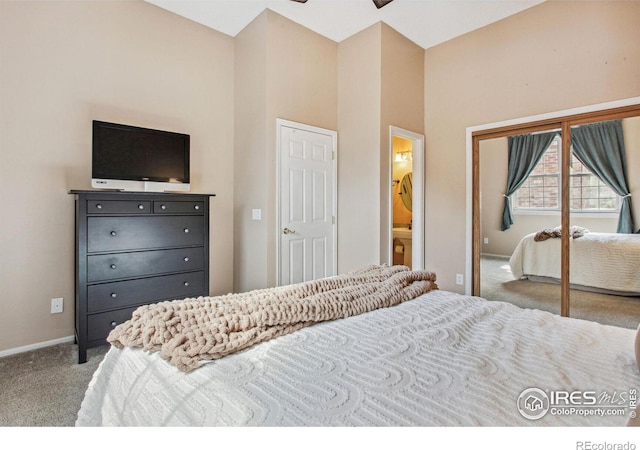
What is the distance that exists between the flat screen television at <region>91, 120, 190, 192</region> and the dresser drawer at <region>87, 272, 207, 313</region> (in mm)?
795

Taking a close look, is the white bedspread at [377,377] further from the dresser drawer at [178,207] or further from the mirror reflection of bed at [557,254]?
the mirror reflection of bed at [557,254]

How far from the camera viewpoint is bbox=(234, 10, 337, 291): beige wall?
10.3 feet

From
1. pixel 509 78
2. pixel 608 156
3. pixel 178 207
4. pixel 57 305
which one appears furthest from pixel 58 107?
pixel 608 156

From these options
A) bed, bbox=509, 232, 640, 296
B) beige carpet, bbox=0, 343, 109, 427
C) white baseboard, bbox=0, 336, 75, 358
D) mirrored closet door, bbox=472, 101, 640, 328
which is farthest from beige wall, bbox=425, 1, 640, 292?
white baseboard, bbox=0, 336, 75, 358

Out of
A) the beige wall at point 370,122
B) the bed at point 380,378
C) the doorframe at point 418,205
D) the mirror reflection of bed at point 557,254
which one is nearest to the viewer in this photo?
the bed at point 380,378

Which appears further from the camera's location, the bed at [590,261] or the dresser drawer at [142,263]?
the bed at [590,261]

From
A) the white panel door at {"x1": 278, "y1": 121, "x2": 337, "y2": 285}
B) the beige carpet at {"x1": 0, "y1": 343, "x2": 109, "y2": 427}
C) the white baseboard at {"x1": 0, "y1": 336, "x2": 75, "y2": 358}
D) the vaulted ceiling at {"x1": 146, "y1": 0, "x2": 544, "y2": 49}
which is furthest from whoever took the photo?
the white panel door at {"x1": 278, "y1": 121, "x2": 337, "y2": 285}

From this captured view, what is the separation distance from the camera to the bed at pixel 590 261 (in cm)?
271

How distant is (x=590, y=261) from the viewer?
2881 millimetres

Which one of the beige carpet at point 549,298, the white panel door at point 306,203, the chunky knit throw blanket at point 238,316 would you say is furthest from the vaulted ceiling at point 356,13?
the chunky knit throw blanket at point 238,316

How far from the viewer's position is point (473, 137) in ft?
11.6

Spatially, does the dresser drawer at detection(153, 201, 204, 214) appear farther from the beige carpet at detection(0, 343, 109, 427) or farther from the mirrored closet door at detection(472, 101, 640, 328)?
the mirrored closet door at detection(472, 101, 640, 328)

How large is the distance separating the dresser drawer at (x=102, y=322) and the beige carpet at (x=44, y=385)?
6.9 inches

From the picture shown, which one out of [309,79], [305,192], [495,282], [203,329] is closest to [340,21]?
[309,79]
